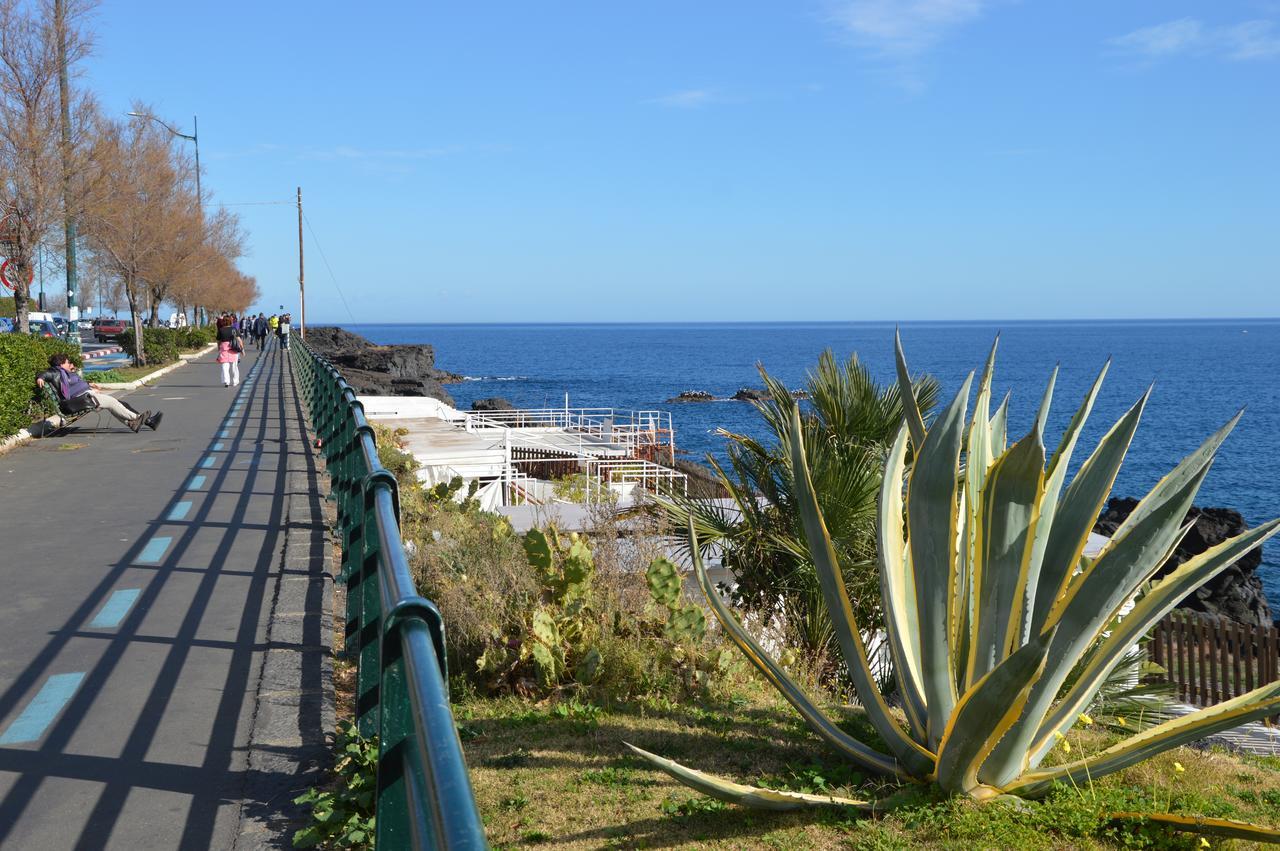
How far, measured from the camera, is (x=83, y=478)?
1211 centimetres

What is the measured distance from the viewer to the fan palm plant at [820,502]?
836 cm

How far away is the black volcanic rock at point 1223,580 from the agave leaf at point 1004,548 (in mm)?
20976

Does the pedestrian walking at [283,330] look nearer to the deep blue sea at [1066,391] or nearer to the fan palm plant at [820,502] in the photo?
the deep blue sea at [1066,391]

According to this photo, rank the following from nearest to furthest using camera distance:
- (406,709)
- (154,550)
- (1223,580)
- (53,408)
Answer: (406,709), (154,550), (53,408), (1223,580)

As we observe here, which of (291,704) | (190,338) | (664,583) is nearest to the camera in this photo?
(291,704)

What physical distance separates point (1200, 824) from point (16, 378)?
15.5m

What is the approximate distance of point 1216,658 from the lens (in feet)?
46.3

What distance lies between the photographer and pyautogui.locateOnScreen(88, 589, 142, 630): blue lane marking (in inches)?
244

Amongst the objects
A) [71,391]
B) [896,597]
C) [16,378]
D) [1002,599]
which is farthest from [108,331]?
[1002,599]

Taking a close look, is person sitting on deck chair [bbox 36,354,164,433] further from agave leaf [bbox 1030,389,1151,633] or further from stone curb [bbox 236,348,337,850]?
agave leaf [bbox 1030,389,1151,633]

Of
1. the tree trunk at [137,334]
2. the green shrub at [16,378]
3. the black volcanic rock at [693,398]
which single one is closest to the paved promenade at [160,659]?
the green shrub at [16,378]

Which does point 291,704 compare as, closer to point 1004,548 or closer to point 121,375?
point 1004,548

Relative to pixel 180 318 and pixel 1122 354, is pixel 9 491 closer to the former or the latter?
pixel 180 318

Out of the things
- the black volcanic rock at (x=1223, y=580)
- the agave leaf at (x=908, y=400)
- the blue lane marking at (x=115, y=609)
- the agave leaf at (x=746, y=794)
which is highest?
the agave leaf at (x=908, y=400)
